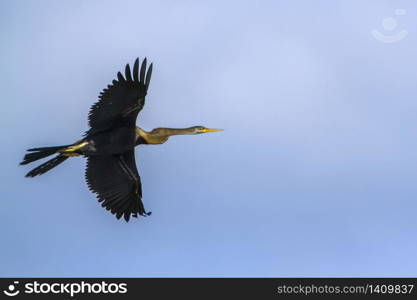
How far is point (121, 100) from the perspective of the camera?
3503 centimetres

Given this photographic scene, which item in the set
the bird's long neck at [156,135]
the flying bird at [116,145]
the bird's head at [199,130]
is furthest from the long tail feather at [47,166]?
the bird's head at [199,130]

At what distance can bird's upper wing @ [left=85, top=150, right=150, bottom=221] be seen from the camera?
36781 millimetres

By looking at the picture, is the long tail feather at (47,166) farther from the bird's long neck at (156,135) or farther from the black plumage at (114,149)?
the bird's long neck at (156,135)

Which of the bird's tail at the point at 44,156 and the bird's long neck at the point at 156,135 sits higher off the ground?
the bird's long neck at the point at 156,135

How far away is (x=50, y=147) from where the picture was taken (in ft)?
116

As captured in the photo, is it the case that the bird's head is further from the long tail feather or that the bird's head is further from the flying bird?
the long tail feather

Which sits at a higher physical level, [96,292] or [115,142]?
[115,142]

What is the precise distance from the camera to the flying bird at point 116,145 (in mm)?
34844

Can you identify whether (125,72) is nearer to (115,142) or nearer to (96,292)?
(115,142)

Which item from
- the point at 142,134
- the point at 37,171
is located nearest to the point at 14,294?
the point at 37,171

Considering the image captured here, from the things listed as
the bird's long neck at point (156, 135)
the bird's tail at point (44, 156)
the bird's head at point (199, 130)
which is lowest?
the bird's tail at point (44, 156)

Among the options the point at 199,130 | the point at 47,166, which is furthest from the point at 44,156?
the point at 199,130

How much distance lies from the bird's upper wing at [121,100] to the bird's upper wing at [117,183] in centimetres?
164

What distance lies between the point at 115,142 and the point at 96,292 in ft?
14.8
